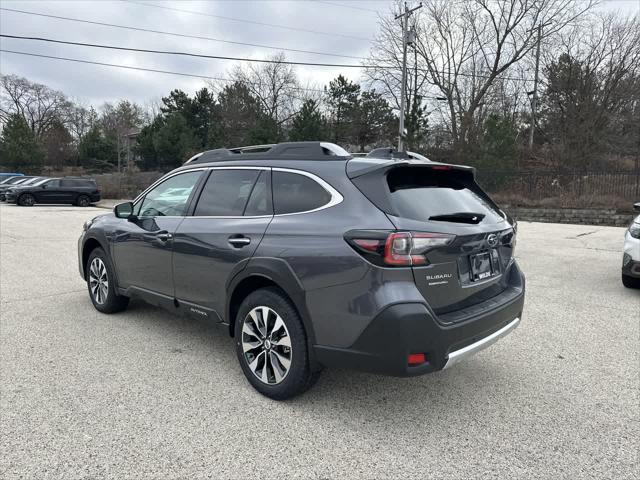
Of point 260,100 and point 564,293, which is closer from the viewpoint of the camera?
point 564,293

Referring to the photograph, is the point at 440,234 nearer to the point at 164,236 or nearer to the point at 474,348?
the point at 474,348

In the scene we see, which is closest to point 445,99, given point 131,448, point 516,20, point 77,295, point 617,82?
point 516,20

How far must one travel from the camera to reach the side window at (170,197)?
13.6ft

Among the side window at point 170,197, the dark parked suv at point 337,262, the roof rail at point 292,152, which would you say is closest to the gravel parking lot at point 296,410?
the dark parked suv at point 337,262

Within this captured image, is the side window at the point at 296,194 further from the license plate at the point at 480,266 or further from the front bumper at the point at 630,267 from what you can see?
the front bumper at the point at 630,267

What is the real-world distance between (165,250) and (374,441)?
2415 mm

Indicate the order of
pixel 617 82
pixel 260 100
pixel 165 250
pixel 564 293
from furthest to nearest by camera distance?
pixel 260 100, pixel 617 82, pixel 564 293, pixel 165 250

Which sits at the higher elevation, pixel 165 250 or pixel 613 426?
pixel 165 250

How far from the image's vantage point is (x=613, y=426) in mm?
2932

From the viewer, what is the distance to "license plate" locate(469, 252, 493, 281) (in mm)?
Result: 3016

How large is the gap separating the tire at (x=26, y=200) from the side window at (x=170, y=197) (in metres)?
24.2

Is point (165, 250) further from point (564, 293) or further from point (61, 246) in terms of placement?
point (61, 246)

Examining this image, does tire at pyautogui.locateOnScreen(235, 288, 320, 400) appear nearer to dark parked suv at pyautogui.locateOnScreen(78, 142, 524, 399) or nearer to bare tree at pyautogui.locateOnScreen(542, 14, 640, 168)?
dark parked suv at pyautogui.locateOnScreen(78, 142, 524, 399)

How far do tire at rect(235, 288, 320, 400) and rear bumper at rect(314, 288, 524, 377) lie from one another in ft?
Result: 0.60
